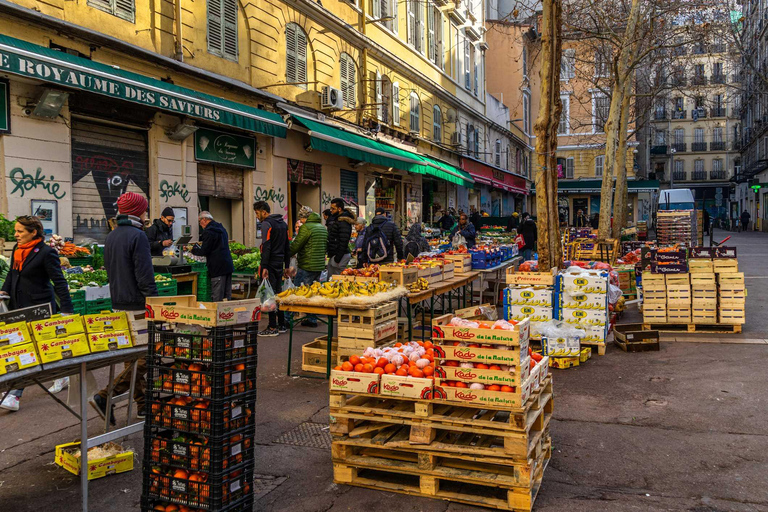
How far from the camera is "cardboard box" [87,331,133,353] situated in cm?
408

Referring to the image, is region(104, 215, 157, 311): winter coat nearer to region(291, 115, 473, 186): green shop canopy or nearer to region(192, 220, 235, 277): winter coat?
region(192, 220, 235, 277): winter coat

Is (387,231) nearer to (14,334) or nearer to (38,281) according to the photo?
(38,281)

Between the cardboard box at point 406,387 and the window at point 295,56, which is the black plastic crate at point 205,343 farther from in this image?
the window at point 295,56

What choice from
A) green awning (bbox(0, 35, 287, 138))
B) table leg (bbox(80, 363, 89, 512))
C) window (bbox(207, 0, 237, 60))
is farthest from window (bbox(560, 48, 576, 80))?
table leg (bbox(80, 363, 89, 512))

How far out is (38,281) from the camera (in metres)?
5.79

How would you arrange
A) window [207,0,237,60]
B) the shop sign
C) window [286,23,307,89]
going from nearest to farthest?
the shop sign < window [207,0,237,60] < window [286,23,307,89]

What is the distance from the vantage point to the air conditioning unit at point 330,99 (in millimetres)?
16281

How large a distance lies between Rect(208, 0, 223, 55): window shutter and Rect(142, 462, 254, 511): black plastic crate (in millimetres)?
11114

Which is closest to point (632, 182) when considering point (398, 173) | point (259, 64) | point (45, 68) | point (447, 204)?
point (447, 204)

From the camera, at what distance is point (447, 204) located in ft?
94.1

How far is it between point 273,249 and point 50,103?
4.07 metres

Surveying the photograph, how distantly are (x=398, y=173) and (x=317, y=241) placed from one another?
13.8m

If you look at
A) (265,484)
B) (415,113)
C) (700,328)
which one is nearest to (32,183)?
(265,484)

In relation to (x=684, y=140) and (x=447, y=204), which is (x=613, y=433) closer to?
(x=447, y=204)
